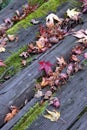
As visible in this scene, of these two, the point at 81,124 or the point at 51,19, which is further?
Answer: the point at 51,19

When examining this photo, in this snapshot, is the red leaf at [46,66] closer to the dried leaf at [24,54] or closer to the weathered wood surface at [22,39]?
the dried leaf at [24,54]

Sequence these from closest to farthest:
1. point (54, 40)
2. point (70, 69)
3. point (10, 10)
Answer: point (70, 69), point (54, 40), point (10, 10)

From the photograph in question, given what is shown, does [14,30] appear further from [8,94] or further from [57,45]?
[8,94]

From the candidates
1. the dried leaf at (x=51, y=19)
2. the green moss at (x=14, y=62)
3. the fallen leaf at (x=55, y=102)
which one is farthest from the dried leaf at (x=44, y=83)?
the dried leaf at (x=51, y=19)

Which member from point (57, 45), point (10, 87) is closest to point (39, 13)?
point (57, 45)

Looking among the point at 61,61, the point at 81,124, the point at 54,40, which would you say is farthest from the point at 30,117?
the point at 54,40

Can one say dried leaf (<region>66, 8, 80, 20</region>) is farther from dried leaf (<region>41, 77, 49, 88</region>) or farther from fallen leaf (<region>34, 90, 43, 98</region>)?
fallen leaf (<region>34, 90, 43, 98</region>)

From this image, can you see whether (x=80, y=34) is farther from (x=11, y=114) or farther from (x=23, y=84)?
(x=11, y=114)

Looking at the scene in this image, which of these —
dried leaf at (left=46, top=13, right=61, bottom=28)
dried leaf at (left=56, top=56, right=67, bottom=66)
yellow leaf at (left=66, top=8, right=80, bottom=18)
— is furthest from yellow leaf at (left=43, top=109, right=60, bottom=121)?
yellow leaf at (left=66, top=8, right=80, bottom=18)
